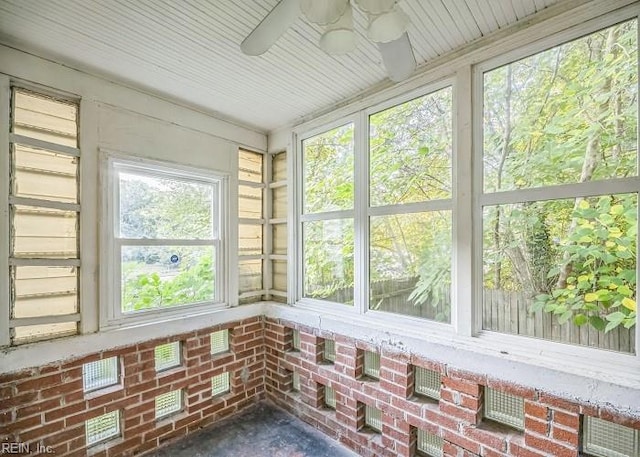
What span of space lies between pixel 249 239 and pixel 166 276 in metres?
0.88

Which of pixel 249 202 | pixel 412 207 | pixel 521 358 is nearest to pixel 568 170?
pixel 412 207

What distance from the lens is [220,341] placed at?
293cm

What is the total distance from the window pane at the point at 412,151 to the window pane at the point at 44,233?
2.15 metres

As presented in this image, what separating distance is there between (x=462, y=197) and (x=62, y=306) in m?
2.70

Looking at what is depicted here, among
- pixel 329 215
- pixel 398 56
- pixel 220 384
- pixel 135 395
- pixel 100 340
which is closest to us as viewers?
→ pixel 398 56

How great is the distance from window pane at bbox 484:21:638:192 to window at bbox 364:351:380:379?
4.79 ft

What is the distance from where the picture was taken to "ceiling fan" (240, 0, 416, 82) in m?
1.06

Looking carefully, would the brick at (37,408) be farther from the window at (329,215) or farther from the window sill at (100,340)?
the window at (329,215)

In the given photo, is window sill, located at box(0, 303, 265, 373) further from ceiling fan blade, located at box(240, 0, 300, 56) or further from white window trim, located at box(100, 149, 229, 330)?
ceiling fan blade, located at box(240, 0, 300, 56)

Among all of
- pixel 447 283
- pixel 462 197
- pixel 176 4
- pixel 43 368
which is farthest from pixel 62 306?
pixel 462 197

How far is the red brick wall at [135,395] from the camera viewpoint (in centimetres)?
190

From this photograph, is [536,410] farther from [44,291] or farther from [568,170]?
[44,291]

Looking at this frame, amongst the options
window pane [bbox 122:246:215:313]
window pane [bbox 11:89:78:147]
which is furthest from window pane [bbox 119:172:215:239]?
window pane [bbox 11:89:78:147]

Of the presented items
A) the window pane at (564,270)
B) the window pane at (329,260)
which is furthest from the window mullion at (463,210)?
the window pane at (329,260)
